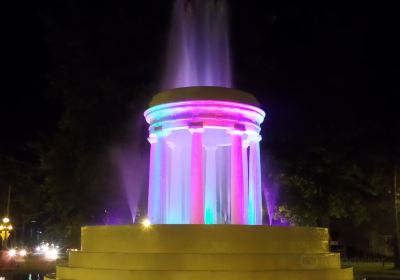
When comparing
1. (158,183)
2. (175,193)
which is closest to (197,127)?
(158,183)

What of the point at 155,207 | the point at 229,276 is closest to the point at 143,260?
the point at 229,276

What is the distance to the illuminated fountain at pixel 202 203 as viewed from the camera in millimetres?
15930

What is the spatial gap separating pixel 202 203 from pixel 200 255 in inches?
216

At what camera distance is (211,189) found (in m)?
25.2

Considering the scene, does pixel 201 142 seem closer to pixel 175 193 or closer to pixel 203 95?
pixel 203 95

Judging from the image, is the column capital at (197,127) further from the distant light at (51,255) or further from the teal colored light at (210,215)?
the distant light at (51,255)

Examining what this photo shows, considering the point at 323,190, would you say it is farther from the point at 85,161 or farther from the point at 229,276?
the point at 229,276

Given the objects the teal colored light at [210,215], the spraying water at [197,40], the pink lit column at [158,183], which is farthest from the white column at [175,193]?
the spraying water at [197,40]

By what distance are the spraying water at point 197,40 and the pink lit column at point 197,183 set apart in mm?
6792

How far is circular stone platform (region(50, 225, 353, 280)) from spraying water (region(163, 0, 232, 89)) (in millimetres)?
12406

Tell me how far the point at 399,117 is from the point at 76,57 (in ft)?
76.2

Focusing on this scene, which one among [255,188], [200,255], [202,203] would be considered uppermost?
[255,188]

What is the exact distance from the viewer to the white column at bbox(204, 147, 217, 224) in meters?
24.6

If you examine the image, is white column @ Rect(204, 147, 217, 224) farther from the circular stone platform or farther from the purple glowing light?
the circular stone platform
